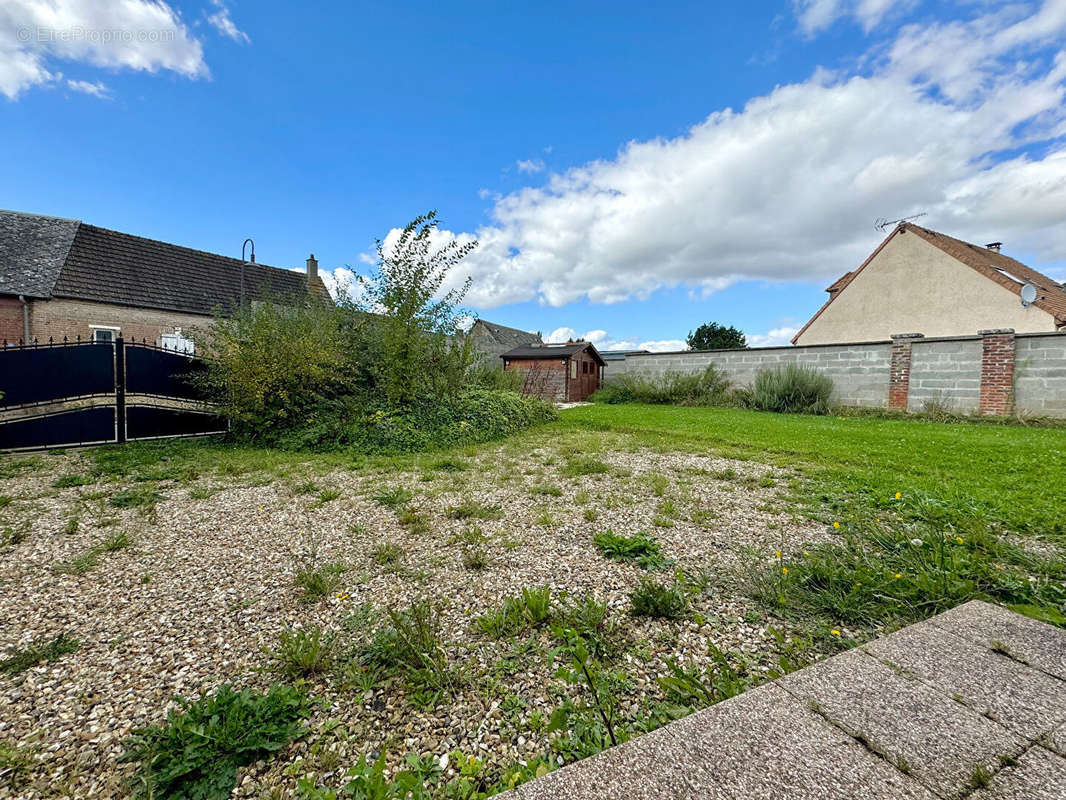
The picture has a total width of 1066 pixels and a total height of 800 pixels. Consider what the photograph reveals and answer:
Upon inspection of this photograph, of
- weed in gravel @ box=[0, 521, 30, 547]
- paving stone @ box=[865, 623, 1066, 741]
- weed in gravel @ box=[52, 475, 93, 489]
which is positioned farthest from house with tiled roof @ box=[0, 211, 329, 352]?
paving stone @ box=[865, 623, 1066, 741]

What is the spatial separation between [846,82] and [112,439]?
44.2 feet

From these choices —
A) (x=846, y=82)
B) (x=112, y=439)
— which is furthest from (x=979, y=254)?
(x=112, y=439)

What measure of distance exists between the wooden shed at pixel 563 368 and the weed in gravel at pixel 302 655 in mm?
13918

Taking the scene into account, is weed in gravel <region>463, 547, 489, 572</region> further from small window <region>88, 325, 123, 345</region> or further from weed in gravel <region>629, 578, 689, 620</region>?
small window <region>88, 325, 123, 345</region>

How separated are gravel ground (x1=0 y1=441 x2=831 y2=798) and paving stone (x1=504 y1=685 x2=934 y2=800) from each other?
382 mm

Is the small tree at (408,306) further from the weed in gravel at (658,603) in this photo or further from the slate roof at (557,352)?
the slate roof at (557,352)

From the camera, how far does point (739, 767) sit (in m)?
0.94

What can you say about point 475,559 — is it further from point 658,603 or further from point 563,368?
point 563,368

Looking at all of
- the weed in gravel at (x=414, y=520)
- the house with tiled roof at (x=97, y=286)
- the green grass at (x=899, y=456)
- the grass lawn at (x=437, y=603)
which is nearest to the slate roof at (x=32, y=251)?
the house with tiled roof at (x=97, y=286)

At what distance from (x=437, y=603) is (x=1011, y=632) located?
238 centimetres

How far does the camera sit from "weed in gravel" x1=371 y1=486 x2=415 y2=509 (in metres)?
3.70

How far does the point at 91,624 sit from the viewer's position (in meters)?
1.91

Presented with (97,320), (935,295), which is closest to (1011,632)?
(935,295)

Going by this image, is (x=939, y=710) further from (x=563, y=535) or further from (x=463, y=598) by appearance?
(x=563, y=535)
